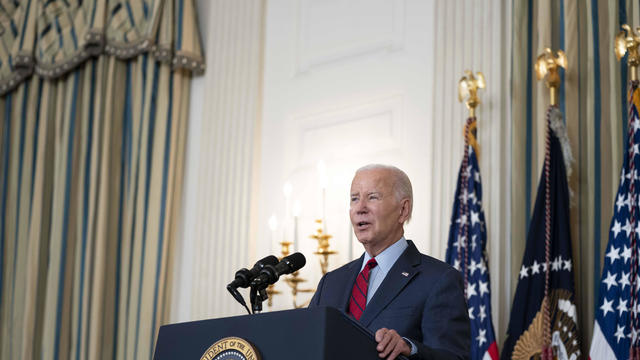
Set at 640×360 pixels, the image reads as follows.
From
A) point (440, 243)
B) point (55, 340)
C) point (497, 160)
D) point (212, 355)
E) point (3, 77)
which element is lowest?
point (55, 340)

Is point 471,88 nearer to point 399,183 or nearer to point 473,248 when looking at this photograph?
point 473,248

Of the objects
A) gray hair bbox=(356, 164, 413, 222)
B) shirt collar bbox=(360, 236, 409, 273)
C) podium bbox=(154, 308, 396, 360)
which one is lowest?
podium bbox=(154, 308, 396, 360)

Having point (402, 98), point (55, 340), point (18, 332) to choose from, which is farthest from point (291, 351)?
point (18, 332)

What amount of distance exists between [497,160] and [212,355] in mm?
3067

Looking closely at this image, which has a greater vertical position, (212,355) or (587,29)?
(587,29)

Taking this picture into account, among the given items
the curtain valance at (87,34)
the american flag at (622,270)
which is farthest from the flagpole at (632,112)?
the curtain valance at (87,34)

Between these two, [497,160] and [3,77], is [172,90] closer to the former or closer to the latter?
[3,77]

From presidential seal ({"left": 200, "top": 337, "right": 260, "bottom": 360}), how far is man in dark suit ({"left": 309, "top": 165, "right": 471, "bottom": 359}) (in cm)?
37

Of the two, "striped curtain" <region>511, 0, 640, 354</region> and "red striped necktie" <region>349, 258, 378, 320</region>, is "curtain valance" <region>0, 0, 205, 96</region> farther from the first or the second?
"red striped necktie" <region>349, 258, 378, 320</region>

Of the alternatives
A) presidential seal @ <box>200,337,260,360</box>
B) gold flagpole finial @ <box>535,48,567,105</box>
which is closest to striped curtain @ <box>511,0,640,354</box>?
gold flagpole finial @ <box>535,48,567,105</box>

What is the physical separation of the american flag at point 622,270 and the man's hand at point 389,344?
2.03 metres

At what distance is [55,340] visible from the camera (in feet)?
23.4

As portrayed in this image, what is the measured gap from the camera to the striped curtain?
461 cm

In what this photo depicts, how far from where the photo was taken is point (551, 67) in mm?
4773
